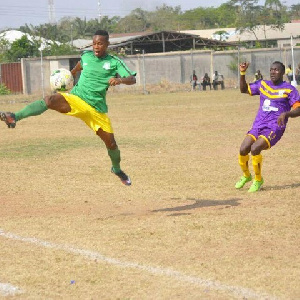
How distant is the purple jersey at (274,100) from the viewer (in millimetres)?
10992

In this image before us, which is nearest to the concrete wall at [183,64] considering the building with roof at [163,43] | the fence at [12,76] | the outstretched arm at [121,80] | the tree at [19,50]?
the fence at [12,76]

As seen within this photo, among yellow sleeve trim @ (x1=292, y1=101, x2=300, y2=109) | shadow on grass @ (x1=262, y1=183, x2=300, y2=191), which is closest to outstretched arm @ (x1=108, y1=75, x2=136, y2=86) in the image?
yellow sleeve trim @ (x1=292, y1=101, x2=300, y2=109)

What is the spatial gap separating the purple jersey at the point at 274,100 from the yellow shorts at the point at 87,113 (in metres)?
2.61

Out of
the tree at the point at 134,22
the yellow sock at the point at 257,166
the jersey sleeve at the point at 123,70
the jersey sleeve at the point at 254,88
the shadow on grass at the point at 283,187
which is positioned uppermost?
the tree at the point at 134,22

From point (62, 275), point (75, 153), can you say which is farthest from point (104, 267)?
point (75, 153)

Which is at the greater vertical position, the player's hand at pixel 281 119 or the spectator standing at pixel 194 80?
the player's hand at pixel 281 119

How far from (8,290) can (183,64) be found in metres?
46.1

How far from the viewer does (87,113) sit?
957 cm

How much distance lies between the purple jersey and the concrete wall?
39.7m

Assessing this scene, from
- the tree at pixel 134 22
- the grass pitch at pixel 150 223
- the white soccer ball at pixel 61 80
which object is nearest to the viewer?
the grass pitch at pixel 150 223

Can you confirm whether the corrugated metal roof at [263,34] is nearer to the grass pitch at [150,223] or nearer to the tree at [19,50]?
the tree at [19,50]

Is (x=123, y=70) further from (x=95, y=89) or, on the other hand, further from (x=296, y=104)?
(x=296, y=104)

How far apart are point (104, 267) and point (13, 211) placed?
3313 millimetres

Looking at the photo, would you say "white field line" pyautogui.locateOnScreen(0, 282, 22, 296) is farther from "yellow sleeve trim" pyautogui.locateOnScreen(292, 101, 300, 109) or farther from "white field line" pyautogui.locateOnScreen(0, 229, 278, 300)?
"yellow sleeve trim" pyautogui.locateOnScreen(292, 101, 300, 109)
